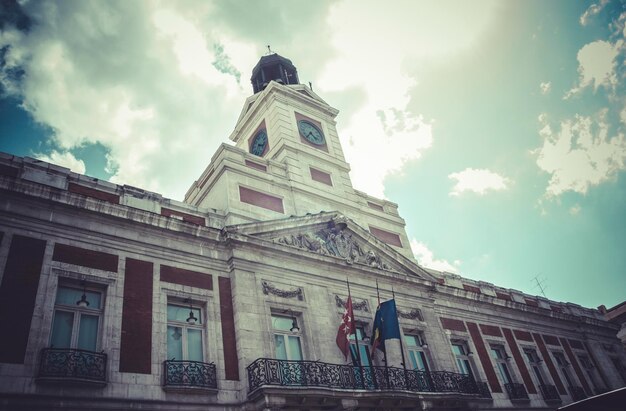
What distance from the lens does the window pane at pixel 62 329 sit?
11.6 metres

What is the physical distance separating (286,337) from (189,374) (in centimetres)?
392

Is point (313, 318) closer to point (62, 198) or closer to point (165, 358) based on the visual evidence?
point (165, 358)

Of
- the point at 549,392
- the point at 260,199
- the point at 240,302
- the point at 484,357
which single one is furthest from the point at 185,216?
the point at 549,392

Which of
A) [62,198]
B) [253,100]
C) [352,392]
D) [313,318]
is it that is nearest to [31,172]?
[62,198]

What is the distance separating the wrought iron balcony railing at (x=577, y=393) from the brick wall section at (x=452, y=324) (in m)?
7.47

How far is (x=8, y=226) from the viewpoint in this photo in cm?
1220

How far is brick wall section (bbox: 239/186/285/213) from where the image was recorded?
19156 mm

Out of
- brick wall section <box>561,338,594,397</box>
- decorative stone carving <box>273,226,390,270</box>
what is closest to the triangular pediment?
decorative stone carving <box>273,226,390,270</box>

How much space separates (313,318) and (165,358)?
547 centimetres

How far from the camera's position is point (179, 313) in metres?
14.2

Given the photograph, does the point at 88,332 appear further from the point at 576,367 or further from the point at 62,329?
the point at 576,367

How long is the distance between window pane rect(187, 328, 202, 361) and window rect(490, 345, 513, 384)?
15.1 m

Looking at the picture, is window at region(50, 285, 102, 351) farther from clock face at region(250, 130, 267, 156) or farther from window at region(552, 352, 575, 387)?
window at region(552, 352, 575, 387)

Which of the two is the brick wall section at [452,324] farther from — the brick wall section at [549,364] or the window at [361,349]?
the brick wall section at [549,364]
